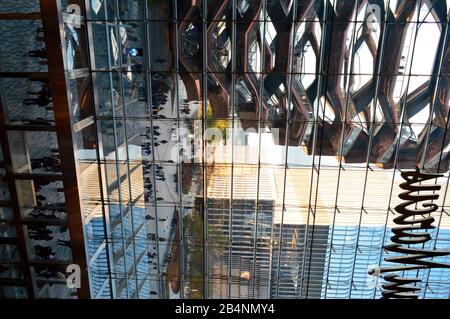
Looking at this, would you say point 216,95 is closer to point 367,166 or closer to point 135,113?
point 135,113

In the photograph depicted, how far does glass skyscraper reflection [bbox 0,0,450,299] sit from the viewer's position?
24.1 feet

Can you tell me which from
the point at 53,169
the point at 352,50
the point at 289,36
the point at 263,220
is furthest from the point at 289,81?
the point at 53,169

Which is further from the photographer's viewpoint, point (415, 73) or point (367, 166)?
point (367, 166)

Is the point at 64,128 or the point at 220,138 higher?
the point at 64,128

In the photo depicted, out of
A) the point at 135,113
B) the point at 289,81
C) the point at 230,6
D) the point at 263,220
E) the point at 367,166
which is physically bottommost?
the point at 263,220

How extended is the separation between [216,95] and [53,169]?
142 inches

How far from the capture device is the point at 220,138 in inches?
322

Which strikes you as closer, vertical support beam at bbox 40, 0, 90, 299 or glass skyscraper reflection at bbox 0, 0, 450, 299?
vertical support beam at bbox 40, 0, 90, 299

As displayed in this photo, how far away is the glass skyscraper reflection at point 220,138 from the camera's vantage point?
7.35 metres

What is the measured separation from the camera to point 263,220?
352 inches

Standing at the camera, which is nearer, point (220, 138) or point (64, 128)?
point (64, 128)

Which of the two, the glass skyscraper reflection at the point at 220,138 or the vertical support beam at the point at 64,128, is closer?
the vertical support beam at the point at 64,128
